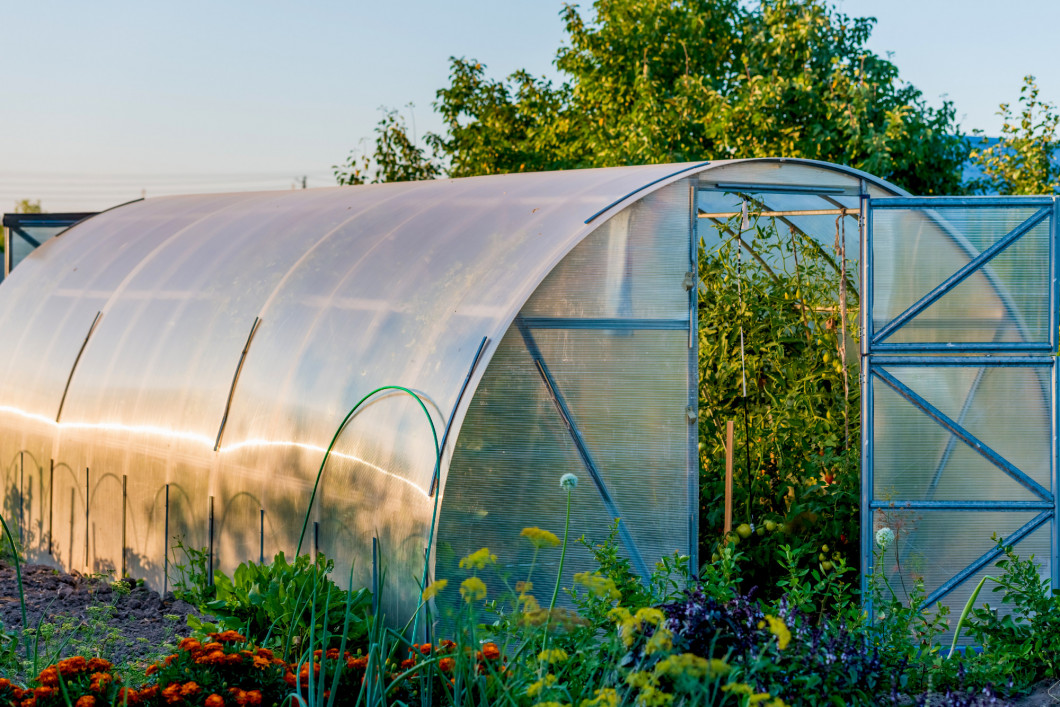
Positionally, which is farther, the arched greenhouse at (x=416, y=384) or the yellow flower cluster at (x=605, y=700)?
the arched greenhouse at (x=416, y=384)

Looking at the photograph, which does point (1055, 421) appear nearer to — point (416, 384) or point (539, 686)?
point (416, 384)

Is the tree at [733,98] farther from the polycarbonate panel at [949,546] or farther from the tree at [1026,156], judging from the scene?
the polycarbonate panel at [949,546]

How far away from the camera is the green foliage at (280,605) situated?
534 centimetres

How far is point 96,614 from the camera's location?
22.0 feet

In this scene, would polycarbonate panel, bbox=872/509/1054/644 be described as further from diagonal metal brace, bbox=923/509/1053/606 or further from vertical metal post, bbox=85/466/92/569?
vertical metal post, bbox=85/466/92/569

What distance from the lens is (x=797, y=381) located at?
7.83m

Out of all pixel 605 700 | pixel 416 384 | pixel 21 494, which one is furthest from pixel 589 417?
pixel 21 494

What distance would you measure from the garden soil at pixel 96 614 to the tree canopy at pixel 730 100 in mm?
9095

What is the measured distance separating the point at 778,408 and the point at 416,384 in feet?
9.94

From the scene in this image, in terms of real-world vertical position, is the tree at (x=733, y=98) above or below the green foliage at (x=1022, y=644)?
above

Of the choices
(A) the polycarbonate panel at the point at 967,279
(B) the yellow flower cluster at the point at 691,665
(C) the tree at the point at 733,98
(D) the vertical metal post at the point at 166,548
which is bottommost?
(D) the vertical metal post at the point at 166,548

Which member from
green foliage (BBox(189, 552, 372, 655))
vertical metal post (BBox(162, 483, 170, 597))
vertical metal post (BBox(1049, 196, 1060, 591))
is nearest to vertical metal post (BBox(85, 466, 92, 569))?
vertical metal post (BBox(162, 483, 170, 597))

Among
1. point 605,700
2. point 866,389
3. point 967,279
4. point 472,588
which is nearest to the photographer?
point 605,700

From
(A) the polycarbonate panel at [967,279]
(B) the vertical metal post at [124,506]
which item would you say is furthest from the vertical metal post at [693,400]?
(B) the vertical metal post at [124,506]
